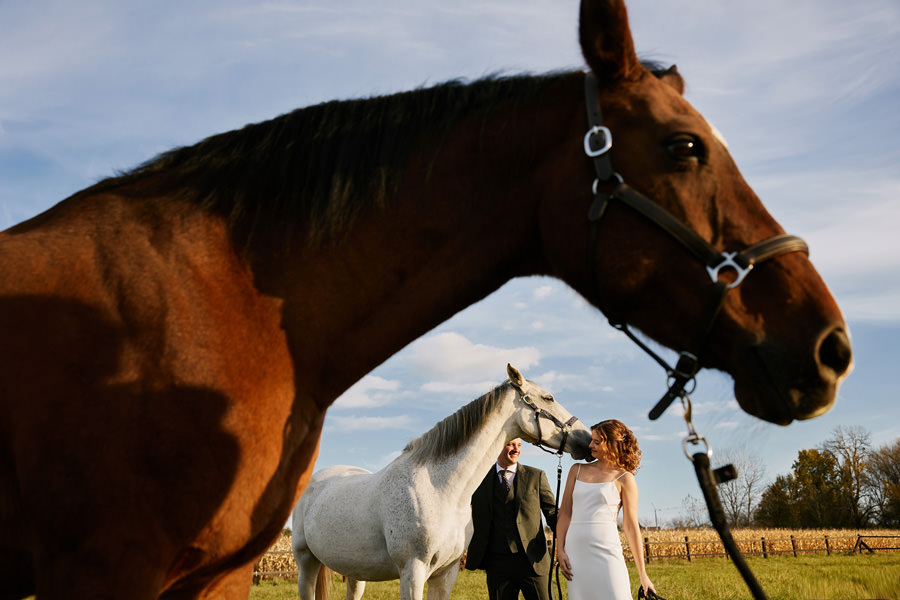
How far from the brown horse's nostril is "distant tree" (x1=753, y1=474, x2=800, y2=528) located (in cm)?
6213

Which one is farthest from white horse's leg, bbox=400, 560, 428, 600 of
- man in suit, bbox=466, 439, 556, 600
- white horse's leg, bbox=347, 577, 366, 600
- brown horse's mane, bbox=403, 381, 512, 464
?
white horse's leg, bbox=347, 577, 366, 600

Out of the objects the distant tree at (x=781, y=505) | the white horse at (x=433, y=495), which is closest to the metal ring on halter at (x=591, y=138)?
the white horse at (x=433, y=495)

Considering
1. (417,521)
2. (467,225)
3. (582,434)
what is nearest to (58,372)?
(467,225)

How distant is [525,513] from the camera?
779 cm

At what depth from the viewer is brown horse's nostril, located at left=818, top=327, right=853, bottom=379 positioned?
1.71 meters

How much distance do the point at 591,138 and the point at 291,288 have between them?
1072 millimetres

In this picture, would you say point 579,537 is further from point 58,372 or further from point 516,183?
point 58,372

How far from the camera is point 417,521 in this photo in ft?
23.8

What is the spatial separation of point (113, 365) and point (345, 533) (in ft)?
23.4

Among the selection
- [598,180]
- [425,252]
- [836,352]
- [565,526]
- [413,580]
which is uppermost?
[598,180]

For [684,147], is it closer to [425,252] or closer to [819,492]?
[425,252]

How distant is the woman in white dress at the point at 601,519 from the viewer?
5.94 meters

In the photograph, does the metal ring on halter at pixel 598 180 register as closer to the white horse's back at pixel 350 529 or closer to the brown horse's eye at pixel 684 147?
the brown horse's eye at pixel 684 147

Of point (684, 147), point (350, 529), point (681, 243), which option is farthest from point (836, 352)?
point (350, 529)
